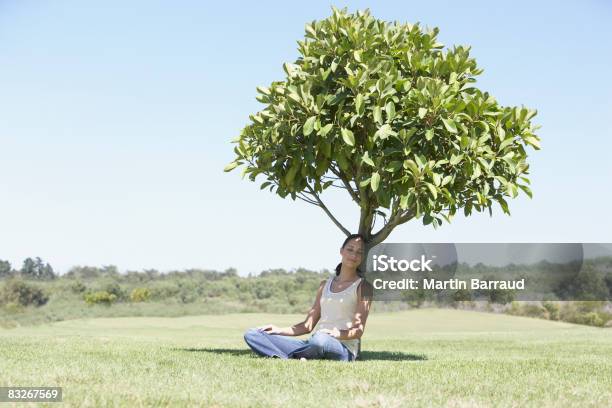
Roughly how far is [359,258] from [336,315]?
0.81m

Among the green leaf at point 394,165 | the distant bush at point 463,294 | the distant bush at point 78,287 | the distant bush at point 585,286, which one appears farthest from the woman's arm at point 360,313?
the distant bush at point 78,287

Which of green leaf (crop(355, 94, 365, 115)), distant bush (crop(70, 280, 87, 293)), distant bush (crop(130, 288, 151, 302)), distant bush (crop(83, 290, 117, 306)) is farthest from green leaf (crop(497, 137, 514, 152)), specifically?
distant bush (crop(70, 280, 87, 293))

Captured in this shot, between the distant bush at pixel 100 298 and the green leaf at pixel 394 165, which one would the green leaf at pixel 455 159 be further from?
the distant bush at pixel 100 298

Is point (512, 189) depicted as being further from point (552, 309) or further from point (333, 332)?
point (552, 309)

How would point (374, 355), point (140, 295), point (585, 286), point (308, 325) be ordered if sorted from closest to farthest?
point (308, 325) → point (374, 355) → point (585, 286) → point (140, 295)

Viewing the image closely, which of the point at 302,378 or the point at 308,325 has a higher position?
the point at 308,325

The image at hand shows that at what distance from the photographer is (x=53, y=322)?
19.7 metres

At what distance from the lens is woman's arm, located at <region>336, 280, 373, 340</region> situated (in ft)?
28.6

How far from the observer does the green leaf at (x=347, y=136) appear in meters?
8.54

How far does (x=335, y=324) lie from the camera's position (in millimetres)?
8852

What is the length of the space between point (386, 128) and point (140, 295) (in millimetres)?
17507

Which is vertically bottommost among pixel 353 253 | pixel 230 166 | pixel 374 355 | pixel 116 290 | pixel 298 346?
pixel 374 355

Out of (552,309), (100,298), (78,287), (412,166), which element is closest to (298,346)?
(412,166)

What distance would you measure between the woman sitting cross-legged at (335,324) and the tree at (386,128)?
36.9 inches
